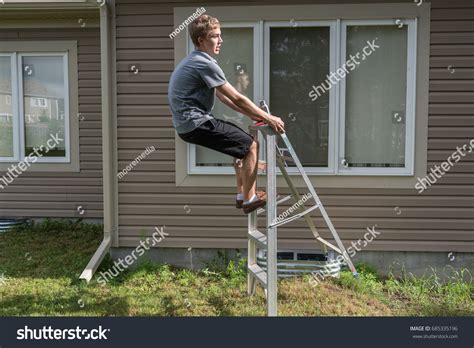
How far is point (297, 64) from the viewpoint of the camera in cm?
491

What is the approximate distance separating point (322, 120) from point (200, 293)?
2.14 meters

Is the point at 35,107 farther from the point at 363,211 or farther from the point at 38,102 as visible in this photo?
the point at 363,211

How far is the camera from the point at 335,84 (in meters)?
4.85

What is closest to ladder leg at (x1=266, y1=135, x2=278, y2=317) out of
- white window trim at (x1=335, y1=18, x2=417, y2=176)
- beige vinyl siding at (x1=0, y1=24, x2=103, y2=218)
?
white window trim at (x1=335, y1=18, x2=417, y2=176)

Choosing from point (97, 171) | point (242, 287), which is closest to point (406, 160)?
point (242, 287)

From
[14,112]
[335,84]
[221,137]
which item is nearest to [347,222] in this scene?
[335,84]

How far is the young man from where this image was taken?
3104mm

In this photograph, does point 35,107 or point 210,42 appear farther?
point 35,107

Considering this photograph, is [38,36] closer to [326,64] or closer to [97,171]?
[97,171]

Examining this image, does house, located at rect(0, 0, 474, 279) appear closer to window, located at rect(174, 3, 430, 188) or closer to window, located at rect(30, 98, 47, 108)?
window, located at rect(174, 3, 430, 188)

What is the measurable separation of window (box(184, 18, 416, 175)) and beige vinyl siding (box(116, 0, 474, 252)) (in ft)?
0.85

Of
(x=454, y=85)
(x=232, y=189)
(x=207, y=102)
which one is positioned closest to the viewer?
(x=207, y=102)

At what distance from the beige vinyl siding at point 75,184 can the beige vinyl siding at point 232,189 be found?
1.90 metres

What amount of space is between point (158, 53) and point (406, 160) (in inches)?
110
